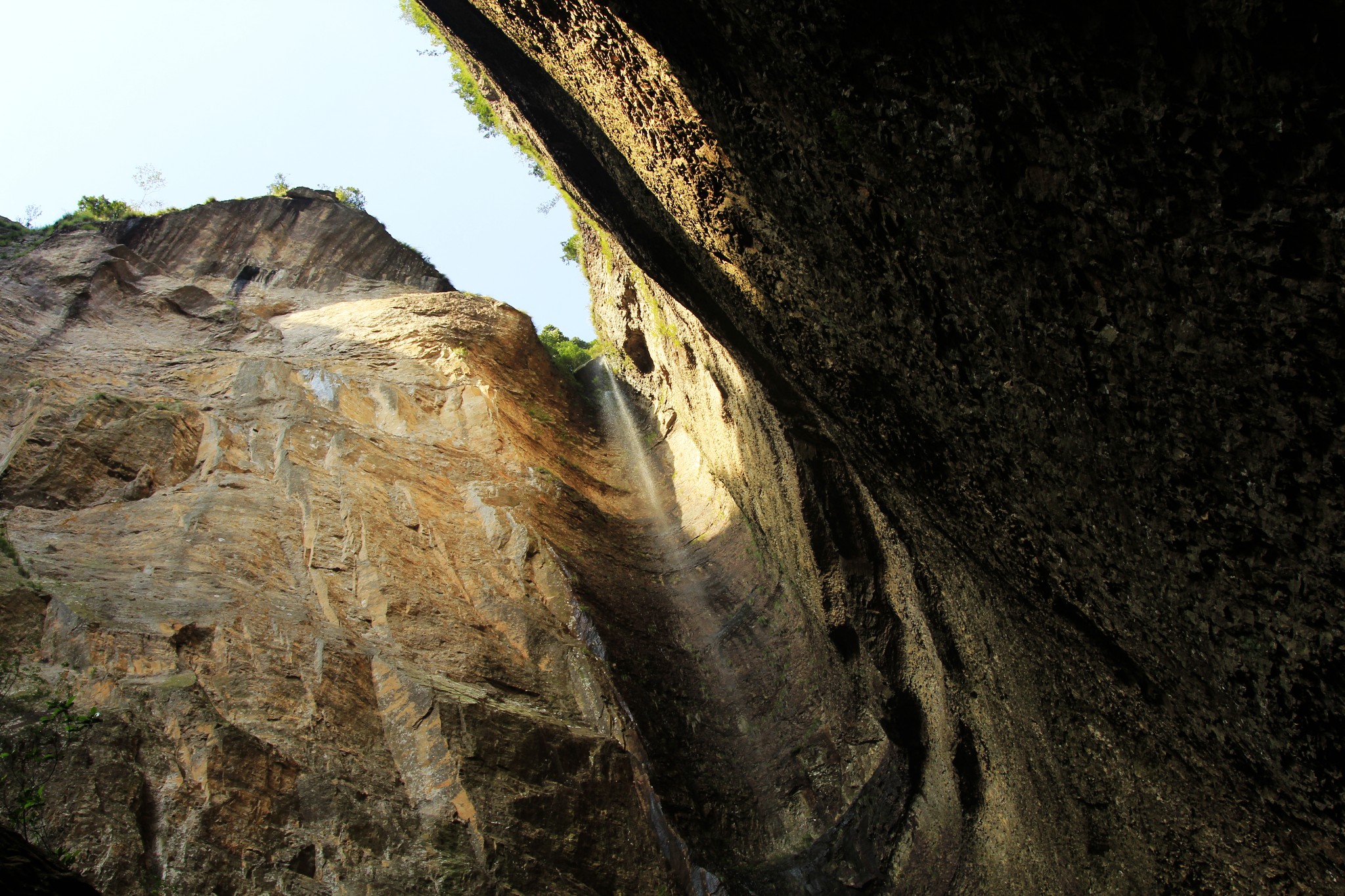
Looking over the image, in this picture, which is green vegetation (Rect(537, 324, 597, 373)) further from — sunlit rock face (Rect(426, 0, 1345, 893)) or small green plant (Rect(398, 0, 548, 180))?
sunlit rock face (Rect(426, 0, 1345, 893))

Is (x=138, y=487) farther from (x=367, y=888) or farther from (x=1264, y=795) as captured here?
(x=1264, y=795)

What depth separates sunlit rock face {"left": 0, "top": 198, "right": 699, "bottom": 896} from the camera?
579cm

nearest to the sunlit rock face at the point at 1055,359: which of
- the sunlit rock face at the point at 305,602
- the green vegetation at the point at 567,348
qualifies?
the sunlit rock face at the point at 305,602

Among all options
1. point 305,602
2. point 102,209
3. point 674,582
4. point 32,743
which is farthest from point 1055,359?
point 102,209

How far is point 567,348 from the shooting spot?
26172 millimetres

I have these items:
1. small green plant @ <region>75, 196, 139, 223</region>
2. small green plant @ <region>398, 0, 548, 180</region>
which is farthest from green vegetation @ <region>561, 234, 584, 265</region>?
small green plant @ <region>75, 196, 139, 223</region>

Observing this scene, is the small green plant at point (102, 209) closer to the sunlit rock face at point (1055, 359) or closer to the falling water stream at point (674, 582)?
the falling water stream at point (674, 582)

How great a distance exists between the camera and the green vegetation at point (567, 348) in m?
25.5

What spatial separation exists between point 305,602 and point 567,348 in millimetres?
18692

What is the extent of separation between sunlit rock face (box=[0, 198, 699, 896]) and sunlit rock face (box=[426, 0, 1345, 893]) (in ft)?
8.39

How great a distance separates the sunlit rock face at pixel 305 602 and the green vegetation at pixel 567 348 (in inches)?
362

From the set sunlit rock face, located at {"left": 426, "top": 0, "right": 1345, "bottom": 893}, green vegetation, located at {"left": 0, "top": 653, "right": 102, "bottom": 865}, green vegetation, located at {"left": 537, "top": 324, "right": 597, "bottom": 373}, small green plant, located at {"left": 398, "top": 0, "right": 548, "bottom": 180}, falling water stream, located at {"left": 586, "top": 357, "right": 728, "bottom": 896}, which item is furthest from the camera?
green vegetation, located at {"left": 537, "top": 324, "right": 597, "bottom": 373}

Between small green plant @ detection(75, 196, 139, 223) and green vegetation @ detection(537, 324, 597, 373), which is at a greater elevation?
small green plant @ detection(75, 196, 139, 223)

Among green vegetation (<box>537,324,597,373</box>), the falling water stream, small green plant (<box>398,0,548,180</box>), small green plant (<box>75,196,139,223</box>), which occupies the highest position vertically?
small green plant (<box>75,196,139,223</box>)
